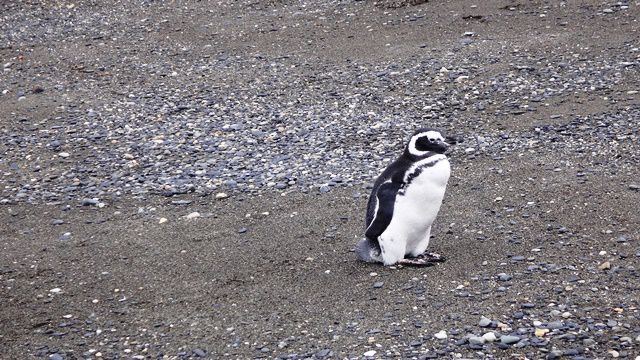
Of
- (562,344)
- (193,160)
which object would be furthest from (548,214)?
(193,160)

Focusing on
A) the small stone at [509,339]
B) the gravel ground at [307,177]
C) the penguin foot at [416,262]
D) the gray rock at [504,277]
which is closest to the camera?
the small stone at [509,339]

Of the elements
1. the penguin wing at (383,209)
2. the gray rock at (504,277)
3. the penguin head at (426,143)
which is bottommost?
the gray rock at (504,277)

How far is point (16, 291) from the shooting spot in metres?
5.46

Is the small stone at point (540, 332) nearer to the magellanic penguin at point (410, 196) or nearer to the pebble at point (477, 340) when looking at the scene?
the pebble at point (477, 340)

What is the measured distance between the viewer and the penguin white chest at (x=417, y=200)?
197 inches

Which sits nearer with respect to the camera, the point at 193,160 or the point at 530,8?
the point at 193,160

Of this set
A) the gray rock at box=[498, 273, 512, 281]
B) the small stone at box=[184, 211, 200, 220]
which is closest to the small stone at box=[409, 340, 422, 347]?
the gray rock at box=[498, 273, 512, 281]

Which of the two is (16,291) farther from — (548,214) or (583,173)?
(583,173)

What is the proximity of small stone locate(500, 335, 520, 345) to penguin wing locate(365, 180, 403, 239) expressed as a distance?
1.04 meters

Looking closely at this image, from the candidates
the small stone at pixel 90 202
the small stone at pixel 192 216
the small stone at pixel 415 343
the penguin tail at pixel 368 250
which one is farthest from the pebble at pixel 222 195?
the small stone at pixel 415 343

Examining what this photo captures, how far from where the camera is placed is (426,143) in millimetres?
5047

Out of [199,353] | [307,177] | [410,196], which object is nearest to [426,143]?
[410,196]

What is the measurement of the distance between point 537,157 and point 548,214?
3.57ft

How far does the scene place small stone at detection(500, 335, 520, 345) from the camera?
14.0ft
